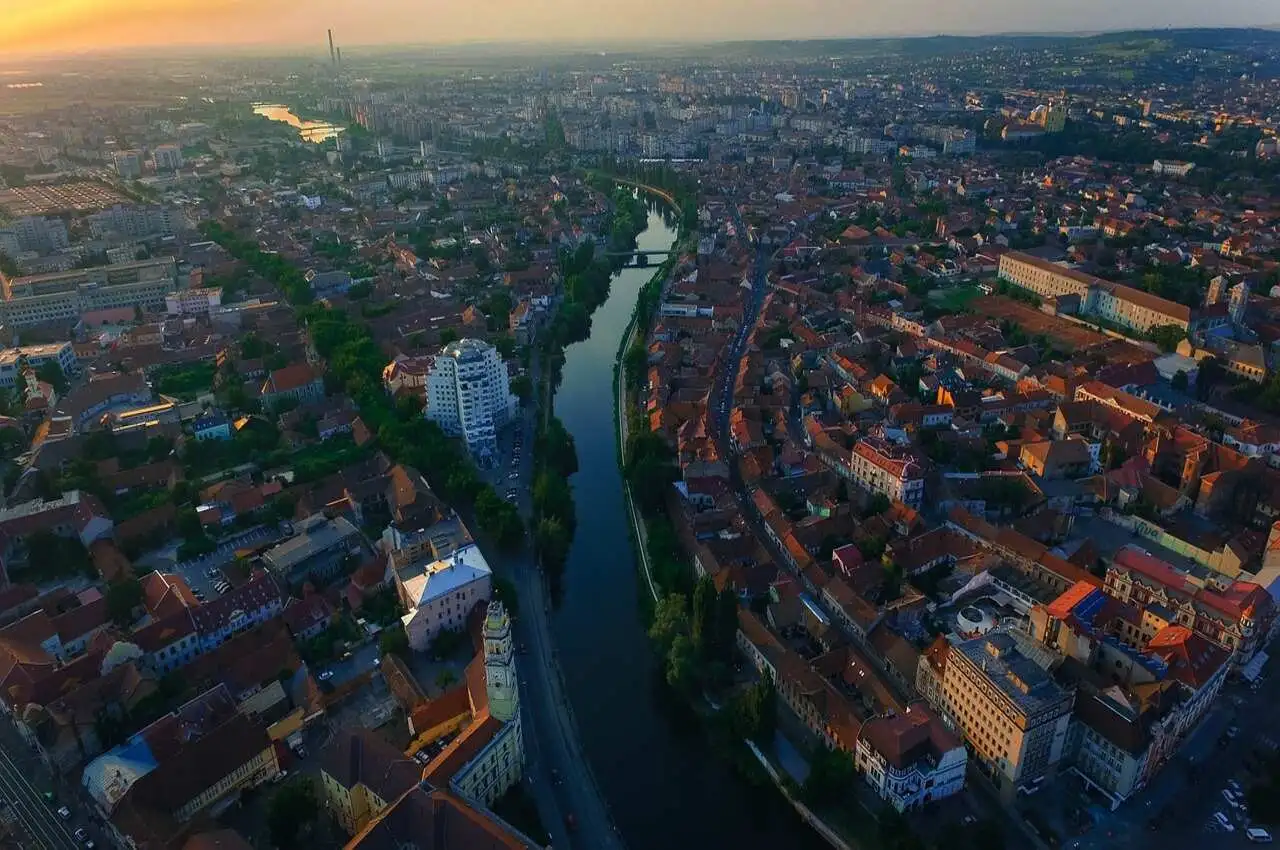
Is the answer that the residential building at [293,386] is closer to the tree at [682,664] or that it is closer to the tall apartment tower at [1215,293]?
the tree at [682,664]

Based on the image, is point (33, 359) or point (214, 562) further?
point (33, 359)

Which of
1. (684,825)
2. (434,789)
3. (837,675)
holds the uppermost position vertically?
(434,789)

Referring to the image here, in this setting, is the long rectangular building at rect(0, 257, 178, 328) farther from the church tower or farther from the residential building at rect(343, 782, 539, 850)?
the residential building at rect(343, 782, 539, 850)

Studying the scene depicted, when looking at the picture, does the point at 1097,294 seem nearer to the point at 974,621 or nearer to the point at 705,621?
the point at 974,621

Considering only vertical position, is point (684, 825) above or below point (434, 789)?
below

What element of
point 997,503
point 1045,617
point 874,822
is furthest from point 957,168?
point 874,822

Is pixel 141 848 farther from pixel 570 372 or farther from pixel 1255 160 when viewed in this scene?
pixel 1255 160

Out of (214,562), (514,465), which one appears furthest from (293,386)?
(214,562)

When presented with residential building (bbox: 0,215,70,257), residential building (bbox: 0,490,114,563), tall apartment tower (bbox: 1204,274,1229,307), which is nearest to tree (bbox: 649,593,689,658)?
residential building (bbox: 0,490,114,563)
